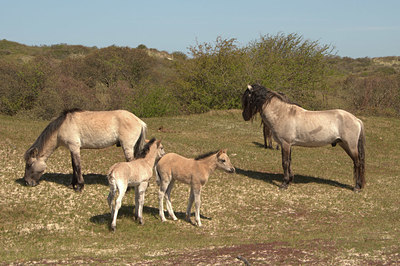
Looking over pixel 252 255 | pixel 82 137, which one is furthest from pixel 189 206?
pixel 82 137

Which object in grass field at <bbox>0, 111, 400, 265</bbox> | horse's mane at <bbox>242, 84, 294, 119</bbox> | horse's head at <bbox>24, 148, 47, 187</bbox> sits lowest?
grass field at <bbox>0, 111, 400, 265</bbox>

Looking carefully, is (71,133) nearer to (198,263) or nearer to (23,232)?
(23,232)

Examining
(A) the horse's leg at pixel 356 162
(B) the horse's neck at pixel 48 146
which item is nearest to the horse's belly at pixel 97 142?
(B) the horse's neck at pixel 48 146

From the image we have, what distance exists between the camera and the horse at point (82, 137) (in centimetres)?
1423

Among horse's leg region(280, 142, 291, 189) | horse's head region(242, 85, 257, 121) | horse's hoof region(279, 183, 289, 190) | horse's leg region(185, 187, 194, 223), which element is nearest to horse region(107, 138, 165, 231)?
horse's leg region(185, 187, 194, 223)

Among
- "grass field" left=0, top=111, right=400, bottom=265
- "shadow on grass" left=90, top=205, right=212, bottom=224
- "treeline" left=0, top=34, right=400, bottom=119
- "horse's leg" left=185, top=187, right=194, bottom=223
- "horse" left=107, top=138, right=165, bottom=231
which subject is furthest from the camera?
"treeline" left=0, top=34, right=400, bottom=119

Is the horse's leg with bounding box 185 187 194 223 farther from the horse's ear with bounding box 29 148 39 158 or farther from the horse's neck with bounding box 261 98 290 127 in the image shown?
the horse's neck with bounding box 261 98 290 127

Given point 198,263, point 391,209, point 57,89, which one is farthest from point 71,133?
point 57,89

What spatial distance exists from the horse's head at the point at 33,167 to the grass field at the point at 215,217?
1.09ft

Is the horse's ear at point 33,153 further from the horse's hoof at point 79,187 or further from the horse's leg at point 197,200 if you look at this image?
the horse's leg at point 197,200

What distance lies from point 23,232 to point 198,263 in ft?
18.1

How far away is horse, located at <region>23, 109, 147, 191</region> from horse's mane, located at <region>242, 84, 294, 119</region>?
539cm

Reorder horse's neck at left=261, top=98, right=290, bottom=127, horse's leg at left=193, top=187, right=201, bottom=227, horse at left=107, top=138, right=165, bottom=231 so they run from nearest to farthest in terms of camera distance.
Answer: horse at left=107, top=138, right=165, bottom=231 → horse's leg at left=193, top=187, right=201, bottom=227 → horse's neck at left=261, top=98, right=290, bottom=127

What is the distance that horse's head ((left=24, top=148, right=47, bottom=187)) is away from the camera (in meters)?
14.2
